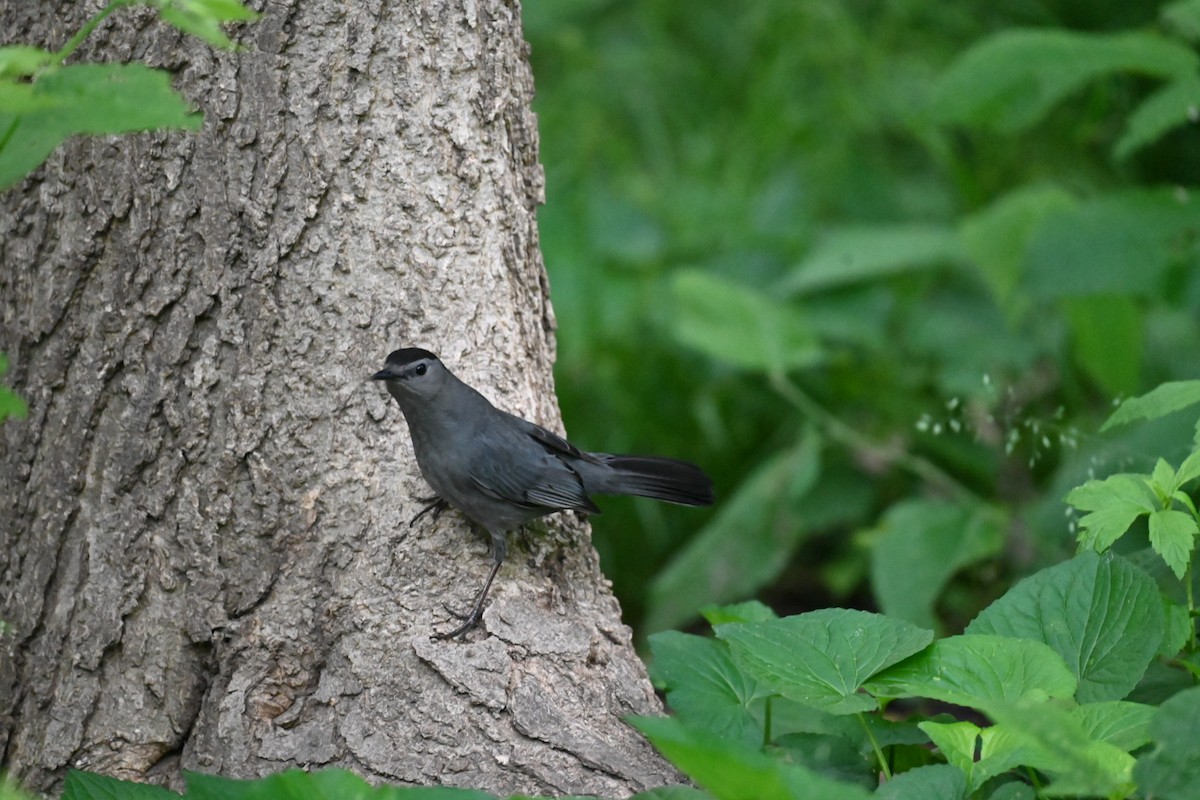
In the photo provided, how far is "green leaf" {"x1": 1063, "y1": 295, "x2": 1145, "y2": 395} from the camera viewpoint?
15.4 ft

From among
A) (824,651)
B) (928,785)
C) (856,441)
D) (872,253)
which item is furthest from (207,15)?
(872,253)

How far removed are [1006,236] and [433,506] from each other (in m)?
3.09

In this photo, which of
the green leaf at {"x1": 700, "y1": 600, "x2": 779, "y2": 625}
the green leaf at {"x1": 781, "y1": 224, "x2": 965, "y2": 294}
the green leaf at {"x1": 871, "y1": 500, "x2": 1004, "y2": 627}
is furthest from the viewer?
the green leaf at {"x1": 781, "y1": 224, "x2": 965, "y2": 294}

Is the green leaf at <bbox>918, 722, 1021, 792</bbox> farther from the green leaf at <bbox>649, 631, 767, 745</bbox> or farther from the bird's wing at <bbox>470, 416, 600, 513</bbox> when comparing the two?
the bird's wing at <bbox>470, 416, 600, 513</bbox>

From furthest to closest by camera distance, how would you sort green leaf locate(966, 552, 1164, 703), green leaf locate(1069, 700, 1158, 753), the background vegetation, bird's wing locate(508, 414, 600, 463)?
bird's wing locate(508, 414, 600, 463), the background vegetation, green leaf locate(966, 552, 1164, 703), green leaf locate(1069, 700, 1158, 753)

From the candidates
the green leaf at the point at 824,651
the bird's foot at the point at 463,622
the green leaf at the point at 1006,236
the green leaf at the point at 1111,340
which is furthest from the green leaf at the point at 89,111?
the green leaf at the point at 1111,340

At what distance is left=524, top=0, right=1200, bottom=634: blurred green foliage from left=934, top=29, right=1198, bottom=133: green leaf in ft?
0.05

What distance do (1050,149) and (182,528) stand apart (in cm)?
531

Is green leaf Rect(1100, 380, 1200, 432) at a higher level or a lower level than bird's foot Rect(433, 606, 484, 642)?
higher

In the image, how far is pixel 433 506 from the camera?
2.83m

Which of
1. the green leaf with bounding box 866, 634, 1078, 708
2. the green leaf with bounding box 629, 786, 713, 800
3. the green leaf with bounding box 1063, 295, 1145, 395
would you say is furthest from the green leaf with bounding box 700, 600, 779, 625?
the green leaf with bounding box 1063, 295, 1145, 395

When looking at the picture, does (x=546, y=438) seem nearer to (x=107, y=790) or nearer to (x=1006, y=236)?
(x=107, y=790)

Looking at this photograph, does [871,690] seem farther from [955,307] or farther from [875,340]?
[955,307]

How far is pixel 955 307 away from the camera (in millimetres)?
5949
